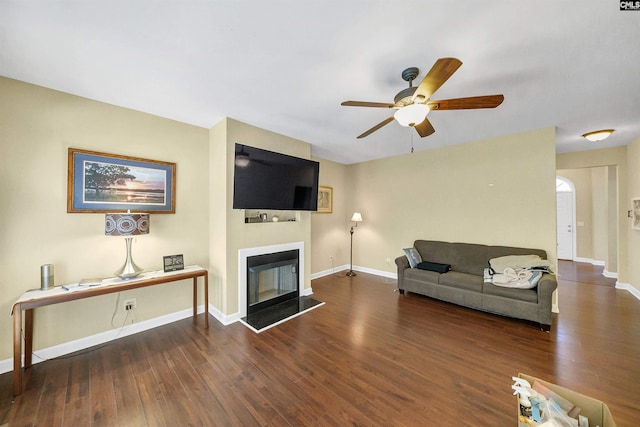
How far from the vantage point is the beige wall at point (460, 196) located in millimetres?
3348

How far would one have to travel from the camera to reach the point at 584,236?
20.1ft

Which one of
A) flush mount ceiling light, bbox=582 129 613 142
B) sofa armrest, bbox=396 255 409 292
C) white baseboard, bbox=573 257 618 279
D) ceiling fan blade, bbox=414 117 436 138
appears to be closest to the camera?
ceiling fan blade, bbox=414 117 436 138

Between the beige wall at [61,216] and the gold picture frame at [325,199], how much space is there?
276cm

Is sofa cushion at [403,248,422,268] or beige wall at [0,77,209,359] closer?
beige wall at [0,77,209,359]

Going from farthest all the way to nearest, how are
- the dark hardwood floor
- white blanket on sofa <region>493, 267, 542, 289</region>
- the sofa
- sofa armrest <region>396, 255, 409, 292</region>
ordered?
sofa armrest <region>396, 255, 409, 292</region>
white blanket on sofa <region>493, 267, 542, 289</region>
the sofa
the dark hardwood floor

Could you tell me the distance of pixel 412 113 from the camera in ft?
6.08

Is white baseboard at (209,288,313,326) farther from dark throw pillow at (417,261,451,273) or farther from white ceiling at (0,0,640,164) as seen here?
dark throw pillow at (417,261,451,273)

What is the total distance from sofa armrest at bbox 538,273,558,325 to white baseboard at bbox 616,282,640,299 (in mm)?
2522

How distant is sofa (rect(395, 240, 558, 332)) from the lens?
2.76 meters

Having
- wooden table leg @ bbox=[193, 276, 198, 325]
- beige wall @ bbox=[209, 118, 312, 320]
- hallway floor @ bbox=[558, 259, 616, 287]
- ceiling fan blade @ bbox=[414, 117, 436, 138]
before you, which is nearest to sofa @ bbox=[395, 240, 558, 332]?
ceiling fan blade @ bbox=[414, 117, 436, 138]

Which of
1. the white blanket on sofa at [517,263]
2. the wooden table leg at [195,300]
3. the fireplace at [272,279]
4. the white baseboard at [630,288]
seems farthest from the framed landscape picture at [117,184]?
the white baseboard at [630,288]

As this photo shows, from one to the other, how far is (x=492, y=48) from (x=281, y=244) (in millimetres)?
3170

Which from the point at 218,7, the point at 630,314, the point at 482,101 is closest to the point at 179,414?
the point at 218,7

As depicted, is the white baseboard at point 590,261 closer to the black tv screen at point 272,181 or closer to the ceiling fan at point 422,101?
the ceiling fan at point 422,101
